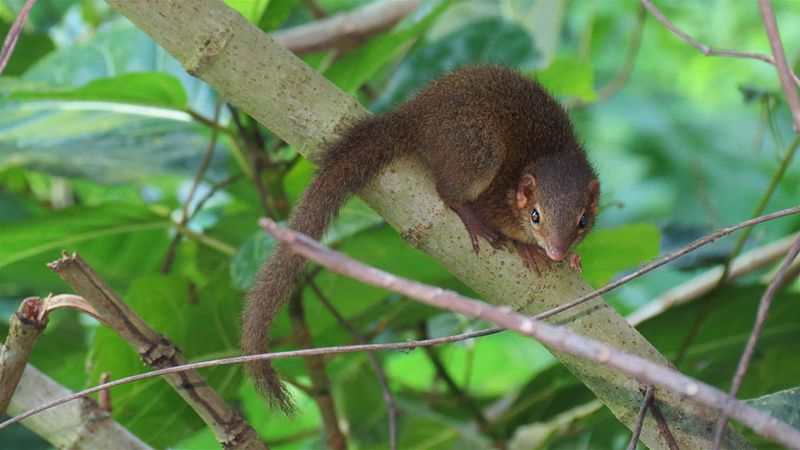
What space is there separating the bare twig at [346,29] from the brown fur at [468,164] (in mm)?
1080

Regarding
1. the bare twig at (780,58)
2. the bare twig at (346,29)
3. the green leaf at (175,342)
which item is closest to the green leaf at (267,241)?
the green leaf at (175,342)

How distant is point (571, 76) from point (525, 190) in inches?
19.7

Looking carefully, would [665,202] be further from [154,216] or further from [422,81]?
[154,216]

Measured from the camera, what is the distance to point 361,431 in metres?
3.76

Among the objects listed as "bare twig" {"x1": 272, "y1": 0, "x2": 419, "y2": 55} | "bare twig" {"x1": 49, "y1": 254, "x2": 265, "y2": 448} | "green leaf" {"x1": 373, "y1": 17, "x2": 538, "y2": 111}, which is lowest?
"bare twig" {"x1": 49, "y1": 254, "x2": 265, "y2": 448}

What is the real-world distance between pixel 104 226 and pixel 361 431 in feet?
4.31

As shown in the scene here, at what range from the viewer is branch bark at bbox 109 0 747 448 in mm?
1811

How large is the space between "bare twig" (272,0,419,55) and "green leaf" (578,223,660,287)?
146 centimetres

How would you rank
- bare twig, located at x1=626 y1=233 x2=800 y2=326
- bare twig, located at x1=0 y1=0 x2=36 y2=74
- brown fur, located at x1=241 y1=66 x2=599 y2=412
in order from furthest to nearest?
bare twig, located at x1=626 y1=233 x2=800 y2=326 < brown fur, located at x1=241 y1=66 x2=599 y2=412 < bare twig, located at x1=0 y1=0 x2=36 y2=74

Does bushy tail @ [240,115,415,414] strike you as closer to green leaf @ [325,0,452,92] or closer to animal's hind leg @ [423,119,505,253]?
animal's hind leg @ [423,119,505,253]

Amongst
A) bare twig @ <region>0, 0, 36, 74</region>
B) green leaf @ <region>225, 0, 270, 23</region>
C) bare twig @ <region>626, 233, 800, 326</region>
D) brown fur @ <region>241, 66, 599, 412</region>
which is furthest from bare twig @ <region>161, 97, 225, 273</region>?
bare twig @ <region>626, 233, 800, 326</region>

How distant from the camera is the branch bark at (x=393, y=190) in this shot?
1.81 meters

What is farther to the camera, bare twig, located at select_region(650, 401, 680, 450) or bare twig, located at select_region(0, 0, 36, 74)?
bare twig, located at select_region(650, 401, 680, 450)

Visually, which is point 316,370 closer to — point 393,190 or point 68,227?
point 68,227
